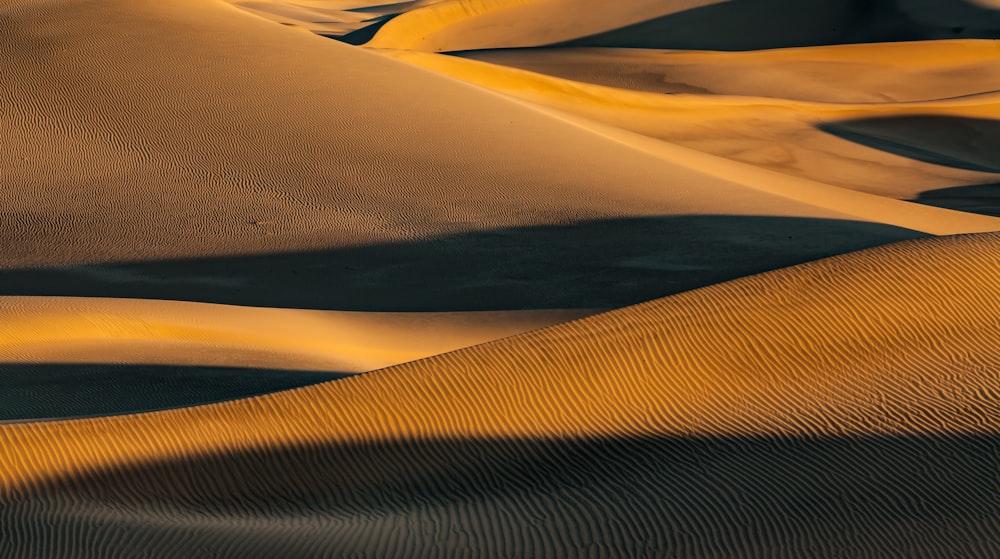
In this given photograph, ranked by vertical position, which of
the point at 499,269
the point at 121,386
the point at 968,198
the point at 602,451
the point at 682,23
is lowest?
the point at 968,198

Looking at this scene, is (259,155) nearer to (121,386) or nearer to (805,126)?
(121,386)

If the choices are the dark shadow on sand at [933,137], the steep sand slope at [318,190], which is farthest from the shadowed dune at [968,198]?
the dark shadow on sand at [933,137]

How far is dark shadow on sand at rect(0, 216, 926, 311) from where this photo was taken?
9.18 metres

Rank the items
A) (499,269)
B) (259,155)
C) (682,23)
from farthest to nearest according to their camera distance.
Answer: (682,23) < (259,155) < (499,269)

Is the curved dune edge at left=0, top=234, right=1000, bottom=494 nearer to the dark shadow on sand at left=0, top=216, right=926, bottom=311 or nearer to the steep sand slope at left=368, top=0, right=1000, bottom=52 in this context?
the dark shadow on sand at left=0, top=216, right=926, bottom=311

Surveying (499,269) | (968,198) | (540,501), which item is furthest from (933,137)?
(540,501)

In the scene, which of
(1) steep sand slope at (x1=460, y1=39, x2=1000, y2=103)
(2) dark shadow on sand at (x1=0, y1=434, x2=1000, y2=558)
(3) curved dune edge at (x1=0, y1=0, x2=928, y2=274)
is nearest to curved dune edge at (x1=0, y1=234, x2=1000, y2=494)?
(2) dark shadow on sand at (x1=0, y1=434, x2=1000, y2=558)

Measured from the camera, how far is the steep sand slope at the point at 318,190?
9742 mm

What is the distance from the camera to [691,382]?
561cm

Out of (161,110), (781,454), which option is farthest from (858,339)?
(161,110)

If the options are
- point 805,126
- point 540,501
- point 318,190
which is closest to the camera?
point 540,501

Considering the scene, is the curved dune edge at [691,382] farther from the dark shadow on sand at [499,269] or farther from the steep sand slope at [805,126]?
the steep sand slope at [805,126]

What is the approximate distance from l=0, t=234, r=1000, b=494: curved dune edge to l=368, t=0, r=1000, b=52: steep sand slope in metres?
22.8

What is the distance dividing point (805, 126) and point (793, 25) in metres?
11.7
